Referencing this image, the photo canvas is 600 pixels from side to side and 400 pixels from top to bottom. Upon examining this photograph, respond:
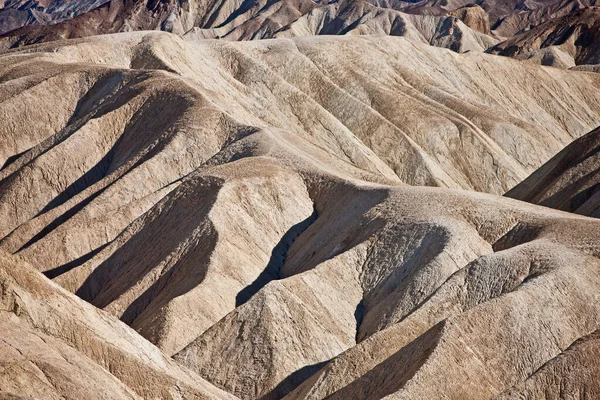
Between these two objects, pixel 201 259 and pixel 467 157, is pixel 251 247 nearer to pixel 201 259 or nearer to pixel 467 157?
pixel 201 259

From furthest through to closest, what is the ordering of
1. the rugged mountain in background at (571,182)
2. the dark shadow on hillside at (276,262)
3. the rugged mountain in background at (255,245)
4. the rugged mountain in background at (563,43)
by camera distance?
the rugged mountain in background at (563,43)
the rugged mountain in background at (571,182)
the dark shadow on hillside at (276,262)
the rugged mountain in background at (255,245)

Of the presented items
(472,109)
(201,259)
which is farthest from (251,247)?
(472,109)

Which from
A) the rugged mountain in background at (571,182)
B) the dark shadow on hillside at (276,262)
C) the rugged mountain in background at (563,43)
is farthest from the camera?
the rugged mountain in background at (563,43)

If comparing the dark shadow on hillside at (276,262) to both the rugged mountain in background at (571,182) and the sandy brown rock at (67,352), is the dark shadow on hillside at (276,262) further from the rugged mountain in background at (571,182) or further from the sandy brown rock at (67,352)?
the rugged mountain in background at (571,182)

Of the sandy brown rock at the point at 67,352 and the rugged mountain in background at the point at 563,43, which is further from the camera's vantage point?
the rugged mountain in background at the point at 563,43

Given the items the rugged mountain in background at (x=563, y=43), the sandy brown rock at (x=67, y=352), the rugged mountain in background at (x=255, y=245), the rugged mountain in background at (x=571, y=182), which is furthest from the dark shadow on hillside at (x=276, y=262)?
the rugged mountain in background at (x=563, y=43)

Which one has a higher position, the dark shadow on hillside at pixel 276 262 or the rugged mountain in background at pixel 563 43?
the dark shadow on hillside at pixel 276 262

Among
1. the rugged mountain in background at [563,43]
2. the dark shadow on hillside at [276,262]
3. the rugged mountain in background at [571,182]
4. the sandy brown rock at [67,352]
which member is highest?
the sandy brown rock at [67,352]

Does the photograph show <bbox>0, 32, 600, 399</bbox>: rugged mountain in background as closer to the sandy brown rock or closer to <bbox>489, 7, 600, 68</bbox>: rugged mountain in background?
the sandy brown rock
